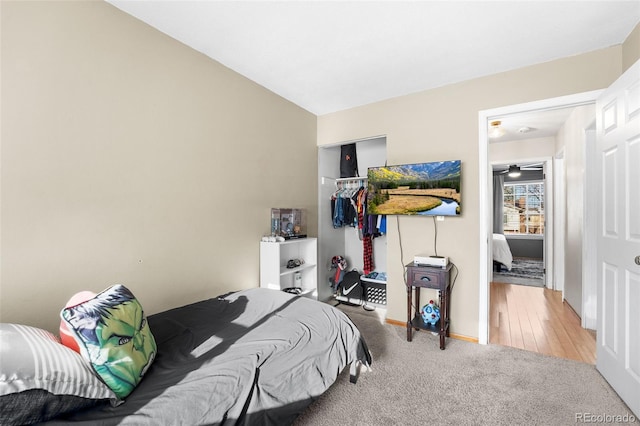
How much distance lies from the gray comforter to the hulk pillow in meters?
0.08

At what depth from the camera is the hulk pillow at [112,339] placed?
1.16 metres

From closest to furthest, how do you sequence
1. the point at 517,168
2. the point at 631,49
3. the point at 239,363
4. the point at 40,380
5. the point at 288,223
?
the point at 40,380, the point at 239,363, the point at 631,49, the point at 288,223, the point at 517,168

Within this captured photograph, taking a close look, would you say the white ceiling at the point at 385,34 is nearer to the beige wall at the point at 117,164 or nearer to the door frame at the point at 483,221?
the beige wall at the point at 117,164

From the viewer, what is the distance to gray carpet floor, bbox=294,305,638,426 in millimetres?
1749

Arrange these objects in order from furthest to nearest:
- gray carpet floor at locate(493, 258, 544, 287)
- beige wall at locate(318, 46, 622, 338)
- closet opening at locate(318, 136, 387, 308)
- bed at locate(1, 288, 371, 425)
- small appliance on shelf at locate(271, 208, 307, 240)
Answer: gray carpet floor at locate(493, 258, 544, 287)
closet opening at locate(318, 136, 387, 308)
small appliance on shelf at locate(271, 208, 307, 240)
beige wall at locate(318, 46, 622, 338)
bed at locate(1, 288, 371, 425)

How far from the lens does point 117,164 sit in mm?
1917

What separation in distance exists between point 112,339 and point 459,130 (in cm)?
312

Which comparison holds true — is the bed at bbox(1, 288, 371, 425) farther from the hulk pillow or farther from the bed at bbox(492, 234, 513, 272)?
the bed at bbox(492, 234, 513, 272)

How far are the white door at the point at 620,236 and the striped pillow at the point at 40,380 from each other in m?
2.81

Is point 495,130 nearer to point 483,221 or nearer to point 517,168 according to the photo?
point 483,221

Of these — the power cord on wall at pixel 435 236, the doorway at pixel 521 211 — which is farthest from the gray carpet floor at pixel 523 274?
the power cord on wall at pixel 435 236

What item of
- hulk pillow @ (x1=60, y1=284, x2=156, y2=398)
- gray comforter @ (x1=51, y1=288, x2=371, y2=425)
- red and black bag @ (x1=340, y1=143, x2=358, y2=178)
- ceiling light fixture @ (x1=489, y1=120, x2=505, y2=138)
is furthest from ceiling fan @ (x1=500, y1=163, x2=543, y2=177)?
hulk pillow @ (x1=60, y1=284, x2=156, y2=398)

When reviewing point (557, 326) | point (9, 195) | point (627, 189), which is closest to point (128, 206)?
point (9, 195)

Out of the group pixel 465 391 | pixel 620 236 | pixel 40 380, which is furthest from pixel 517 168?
pixel 40 380
